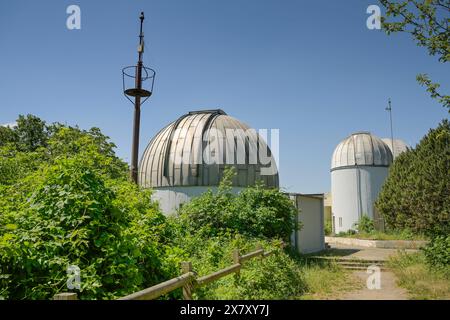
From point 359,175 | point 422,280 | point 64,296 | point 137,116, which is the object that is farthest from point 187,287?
point 359,175

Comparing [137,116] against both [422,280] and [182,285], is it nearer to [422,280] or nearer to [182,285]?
[182,285]

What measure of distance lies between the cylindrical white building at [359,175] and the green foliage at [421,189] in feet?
24.5

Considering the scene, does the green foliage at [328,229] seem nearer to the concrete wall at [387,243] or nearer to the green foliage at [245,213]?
the concrete wall at [387,243]

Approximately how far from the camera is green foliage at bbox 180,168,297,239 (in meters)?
15.0

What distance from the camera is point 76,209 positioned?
5.59m

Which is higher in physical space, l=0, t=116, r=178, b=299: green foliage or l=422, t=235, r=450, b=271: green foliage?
l=0, t=116, r=178, b=299: green foliage

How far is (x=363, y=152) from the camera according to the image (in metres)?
36.2

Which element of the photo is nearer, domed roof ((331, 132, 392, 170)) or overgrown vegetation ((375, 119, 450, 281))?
overgrown vegetation ((375, 119, 450, 281))

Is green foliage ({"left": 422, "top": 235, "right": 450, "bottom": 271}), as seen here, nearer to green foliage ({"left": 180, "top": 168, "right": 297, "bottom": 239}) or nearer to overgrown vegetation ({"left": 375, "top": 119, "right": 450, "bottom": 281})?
green foliage ({"left": 180, "top": 168, "right": 297, "bottom": 239})

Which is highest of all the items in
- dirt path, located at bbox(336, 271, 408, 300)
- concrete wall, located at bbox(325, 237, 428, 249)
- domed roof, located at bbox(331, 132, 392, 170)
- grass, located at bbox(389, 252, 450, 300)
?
domed roof, located at bbox(331, 132, 392, 170)

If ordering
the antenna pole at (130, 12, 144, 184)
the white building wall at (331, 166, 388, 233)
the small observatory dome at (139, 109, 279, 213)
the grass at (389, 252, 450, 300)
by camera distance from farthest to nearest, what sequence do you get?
the white building wall at (331, 166, 388, 233)
the small observatory dome at (139, 109, 279, 213)
the antenna pole at (130, 12, 144, 184)
the grass at (389, 252, 450, 300)

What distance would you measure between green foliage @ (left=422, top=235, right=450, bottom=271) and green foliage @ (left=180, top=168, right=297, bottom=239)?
530 centimetres

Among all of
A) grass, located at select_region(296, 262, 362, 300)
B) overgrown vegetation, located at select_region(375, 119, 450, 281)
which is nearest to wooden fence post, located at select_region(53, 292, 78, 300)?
grass, located at select_region(296, 262, 362, 300)

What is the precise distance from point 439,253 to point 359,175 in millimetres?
24876
